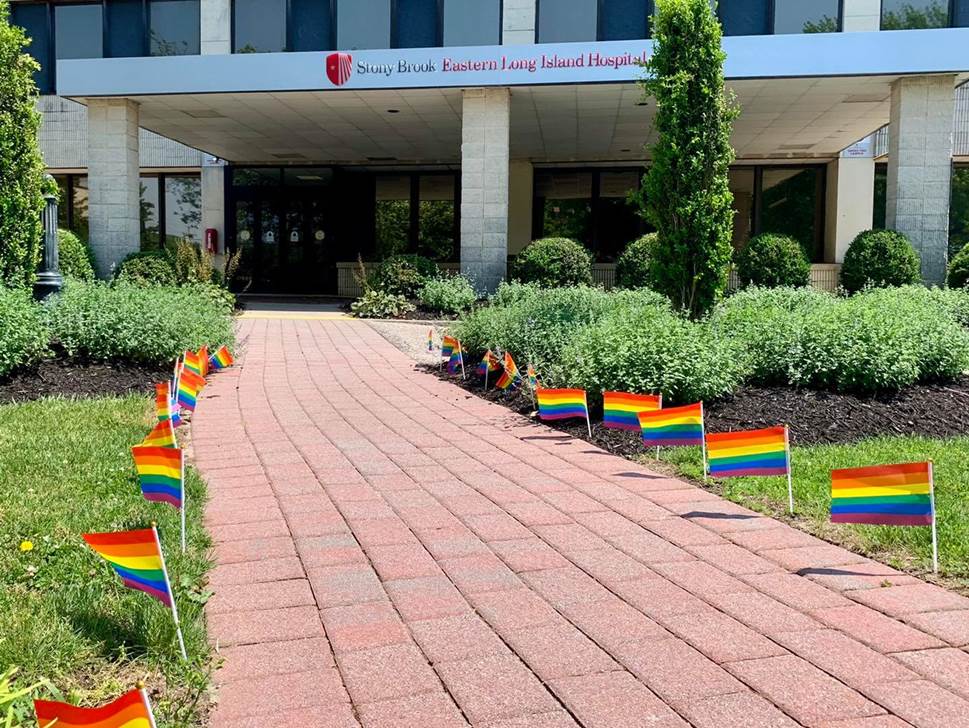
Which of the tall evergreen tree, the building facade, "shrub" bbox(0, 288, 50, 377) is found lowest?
"shrub" bbox(0, 288, 50, 377)

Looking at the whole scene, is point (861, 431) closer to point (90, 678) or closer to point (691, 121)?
point (691, 121)

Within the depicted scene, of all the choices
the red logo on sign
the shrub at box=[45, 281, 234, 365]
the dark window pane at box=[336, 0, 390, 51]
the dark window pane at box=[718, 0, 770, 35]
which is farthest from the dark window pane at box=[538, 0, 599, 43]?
the shrub at box=[45, 281, 234, 365]

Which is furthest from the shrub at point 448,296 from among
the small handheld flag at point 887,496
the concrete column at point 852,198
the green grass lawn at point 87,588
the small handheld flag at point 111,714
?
the small handheld flag at point 111,714

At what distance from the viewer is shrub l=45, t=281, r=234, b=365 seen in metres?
10.0

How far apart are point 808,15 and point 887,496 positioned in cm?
1666

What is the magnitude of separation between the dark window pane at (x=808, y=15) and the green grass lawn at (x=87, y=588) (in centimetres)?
1679

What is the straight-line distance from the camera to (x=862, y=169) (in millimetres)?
25922

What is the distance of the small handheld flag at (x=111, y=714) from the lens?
7.15ft

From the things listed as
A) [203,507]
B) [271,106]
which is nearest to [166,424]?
[203,507]

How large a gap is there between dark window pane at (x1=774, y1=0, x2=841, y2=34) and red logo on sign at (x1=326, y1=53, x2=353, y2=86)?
9027 millimetres

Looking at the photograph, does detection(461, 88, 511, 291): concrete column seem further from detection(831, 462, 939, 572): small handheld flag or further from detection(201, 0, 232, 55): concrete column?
detection(831, 462, 939, 572): small handheld flag

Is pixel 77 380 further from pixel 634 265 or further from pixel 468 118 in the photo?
pixel 634 265

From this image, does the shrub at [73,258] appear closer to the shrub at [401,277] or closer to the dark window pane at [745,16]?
the shrub at [401,277]

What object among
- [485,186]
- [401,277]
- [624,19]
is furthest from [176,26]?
[624,19]
